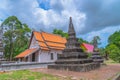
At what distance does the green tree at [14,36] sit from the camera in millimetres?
33688

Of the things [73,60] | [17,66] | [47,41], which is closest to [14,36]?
[47,41]

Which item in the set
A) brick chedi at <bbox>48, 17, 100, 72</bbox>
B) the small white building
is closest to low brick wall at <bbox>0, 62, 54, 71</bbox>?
brick chedi at <bbox>48, 17, 100, 72</bbox>

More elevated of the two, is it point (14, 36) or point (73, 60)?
point (14, 36)

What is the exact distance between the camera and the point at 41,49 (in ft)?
85.8

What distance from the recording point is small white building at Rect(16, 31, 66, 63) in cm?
2628

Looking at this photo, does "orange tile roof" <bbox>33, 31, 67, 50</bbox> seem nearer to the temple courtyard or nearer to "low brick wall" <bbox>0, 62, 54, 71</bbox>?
"low brick wall" <bbox>0, 62, 54, 71</bbox>

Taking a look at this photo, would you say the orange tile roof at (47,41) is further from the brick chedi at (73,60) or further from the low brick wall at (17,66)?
the brick chedi at (73,60)

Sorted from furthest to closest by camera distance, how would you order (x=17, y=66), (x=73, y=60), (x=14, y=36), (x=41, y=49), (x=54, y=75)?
(x=14, y=36), (x=41, y=49), (x=17, y=66), (x=73, y=60), (x=54, y=75)

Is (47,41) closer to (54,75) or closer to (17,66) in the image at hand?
(17,66)

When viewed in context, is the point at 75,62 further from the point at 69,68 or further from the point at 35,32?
the point at 35,32

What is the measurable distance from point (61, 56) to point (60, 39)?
61.8 ft

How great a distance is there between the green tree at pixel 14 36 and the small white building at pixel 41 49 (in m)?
6.45

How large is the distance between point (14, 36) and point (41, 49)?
10.3m

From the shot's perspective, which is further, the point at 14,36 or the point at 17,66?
the point at 14,36
